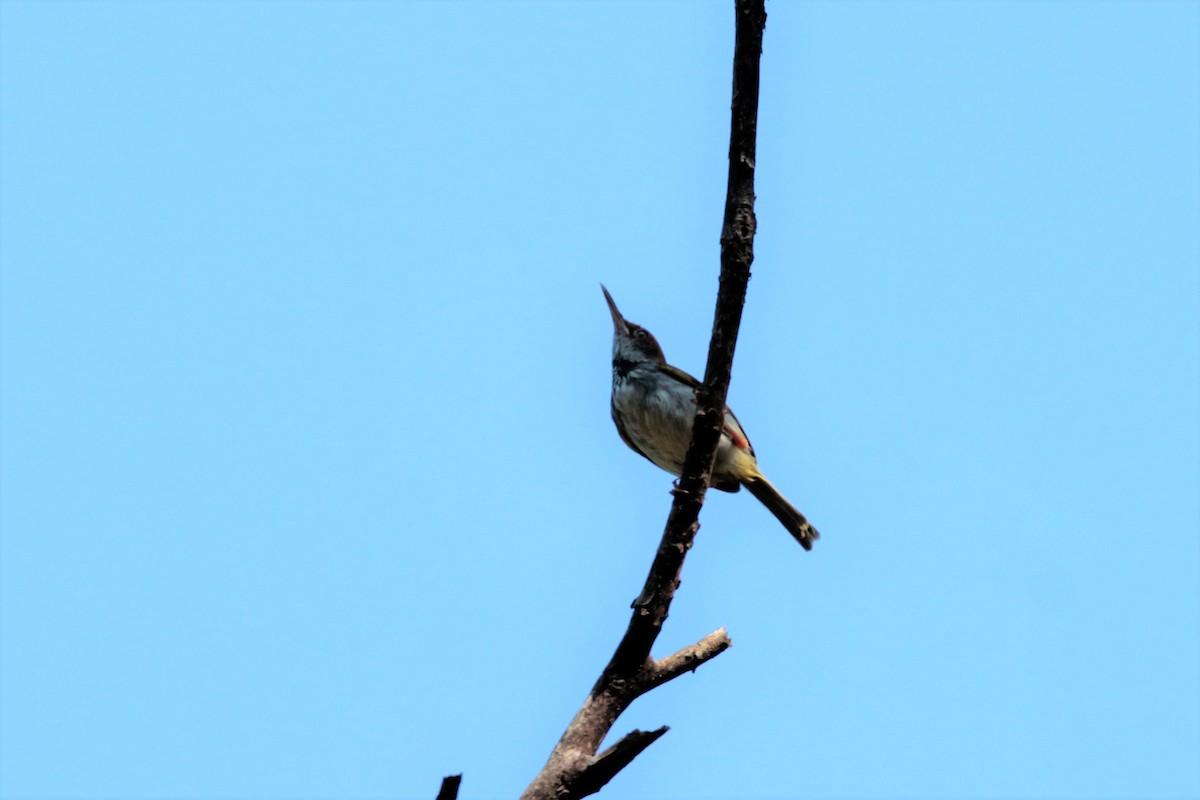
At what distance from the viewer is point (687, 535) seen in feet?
16.5

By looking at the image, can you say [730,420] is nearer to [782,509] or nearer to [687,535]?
[782,509]

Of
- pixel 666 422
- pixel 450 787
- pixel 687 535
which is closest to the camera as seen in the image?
pixel 450 787

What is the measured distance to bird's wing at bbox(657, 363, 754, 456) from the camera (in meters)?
7.91

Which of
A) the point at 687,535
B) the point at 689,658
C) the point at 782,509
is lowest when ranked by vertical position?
the point at 689,658

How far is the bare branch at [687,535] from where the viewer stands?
4254 millimetres

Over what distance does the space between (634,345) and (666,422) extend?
1035 mm

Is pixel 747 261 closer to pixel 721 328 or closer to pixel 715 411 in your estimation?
pixel 721 328

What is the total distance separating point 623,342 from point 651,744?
4.71m

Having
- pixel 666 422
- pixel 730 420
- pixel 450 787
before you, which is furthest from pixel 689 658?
pixel 730 420

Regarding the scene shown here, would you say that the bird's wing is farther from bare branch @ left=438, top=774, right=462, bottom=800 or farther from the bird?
bare branch @ left=438, top=774, right=462, bottom=800

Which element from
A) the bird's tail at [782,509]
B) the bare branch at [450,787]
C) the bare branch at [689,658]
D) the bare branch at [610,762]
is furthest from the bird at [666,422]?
the bare branch at [450,787]

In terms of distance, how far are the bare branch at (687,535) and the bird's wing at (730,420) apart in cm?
282

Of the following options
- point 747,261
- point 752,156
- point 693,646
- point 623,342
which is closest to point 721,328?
point 747,261

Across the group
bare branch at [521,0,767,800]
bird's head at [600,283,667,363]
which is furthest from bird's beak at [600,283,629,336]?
bare branch at [521,0,767,800]
